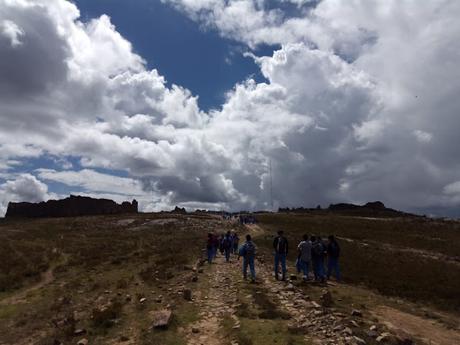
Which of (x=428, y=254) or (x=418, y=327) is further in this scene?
(x=428, y=254)

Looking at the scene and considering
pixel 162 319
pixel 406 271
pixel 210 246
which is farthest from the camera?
pixel 406 271

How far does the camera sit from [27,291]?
2506 cm

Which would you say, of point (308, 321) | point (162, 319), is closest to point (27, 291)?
point (162, 319)

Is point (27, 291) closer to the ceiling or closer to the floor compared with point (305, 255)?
closer to the floor

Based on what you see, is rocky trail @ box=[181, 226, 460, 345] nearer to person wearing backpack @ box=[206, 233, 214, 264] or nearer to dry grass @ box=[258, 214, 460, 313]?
dry grass @ box=[258, 214, 460, 313]

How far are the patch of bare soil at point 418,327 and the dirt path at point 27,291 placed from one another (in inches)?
692

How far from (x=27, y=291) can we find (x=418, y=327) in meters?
20.9

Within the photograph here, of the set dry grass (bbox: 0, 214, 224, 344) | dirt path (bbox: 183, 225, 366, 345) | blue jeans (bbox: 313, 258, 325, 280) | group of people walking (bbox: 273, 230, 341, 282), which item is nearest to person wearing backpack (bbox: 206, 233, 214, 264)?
dry grass (bbox: 0, 214, 224, 344)

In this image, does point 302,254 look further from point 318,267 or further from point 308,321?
point 308,321

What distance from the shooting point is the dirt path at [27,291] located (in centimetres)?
2255

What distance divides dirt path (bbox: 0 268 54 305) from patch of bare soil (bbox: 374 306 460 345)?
17568mm

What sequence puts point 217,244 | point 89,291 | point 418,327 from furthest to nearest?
point 217,244 → point 89,291 → point 418,327

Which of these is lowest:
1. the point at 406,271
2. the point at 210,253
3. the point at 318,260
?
the point at 406,271

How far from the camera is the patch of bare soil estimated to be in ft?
43.3
